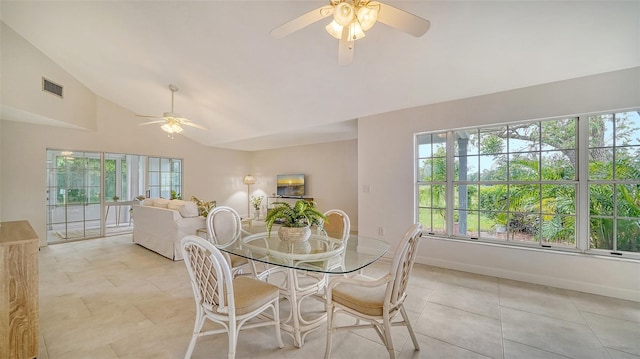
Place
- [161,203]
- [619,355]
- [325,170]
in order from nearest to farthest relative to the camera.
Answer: [619,355], [161,203], [325,170]

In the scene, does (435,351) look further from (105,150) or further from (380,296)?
(105,150)

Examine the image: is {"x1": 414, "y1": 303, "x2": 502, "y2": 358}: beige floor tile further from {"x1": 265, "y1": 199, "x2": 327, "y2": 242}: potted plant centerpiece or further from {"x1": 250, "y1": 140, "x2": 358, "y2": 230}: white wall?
{"x1": 250, "y1": 140, "x2": 358, "y2": 230}: white wall

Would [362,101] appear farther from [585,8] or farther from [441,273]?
[441,273]

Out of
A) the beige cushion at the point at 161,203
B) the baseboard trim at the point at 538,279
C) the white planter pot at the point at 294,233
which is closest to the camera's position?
the white planter pot at the point at 294,233

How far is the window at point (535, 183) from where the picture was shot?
105 inches

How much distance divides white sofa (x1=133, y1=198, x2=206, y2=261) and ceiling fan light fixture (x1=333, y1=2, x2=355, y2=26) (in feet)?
11.6

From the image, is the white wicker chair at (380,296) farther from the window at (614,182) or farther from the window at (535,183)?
the window at (614,182)

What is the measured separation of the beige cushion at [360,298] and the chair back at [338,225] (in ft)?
2.52

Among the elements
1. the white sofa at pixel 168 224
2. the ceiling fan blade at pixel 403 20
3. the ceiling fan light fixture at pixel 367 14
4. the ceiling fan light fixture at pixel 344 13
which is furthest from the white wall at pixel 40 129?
the ceiling fan blade at pixel 403 20

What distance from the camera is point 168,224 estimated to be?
154 inches

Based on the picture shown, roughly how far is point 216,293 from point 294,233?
0.78m

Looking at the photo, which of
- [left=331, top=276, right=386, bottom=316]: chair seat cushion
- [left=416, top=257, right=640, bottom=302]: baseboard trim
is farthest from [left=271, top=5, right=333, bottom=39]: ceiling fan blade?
[left=416, top=257, right=640, bottom=302]: baseboard trim

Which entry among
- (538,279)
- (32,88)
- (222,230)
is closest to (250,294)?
(222,230)

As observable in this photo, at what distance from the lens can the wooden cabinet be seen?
157 cm
